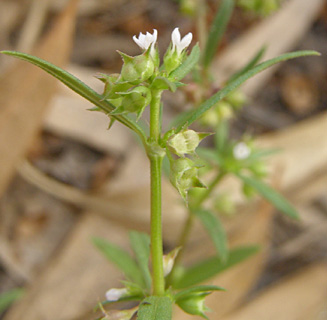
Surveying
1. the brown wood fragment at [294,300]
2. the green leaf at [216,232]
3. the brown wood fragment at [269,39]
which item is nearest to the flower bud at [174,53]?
the green leaf at [216,232]

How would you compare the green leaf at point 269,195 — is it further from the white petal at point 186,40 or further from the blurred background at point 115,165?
the white petal at point 186,40

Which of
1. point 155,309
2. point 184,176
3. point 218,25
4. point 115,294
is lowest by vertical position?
point 155,309

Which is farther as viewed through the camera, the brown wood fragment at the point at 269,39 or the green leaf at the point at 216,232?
the brown wood fragment at the point at 269,39

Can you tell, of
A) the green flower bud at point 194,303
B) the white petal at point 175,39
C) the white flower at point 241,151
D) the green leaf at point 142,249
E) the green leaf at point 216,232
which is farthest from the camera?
the white flower at point 241,151

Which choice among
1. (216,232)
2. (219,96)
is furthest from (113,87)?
(216,232)

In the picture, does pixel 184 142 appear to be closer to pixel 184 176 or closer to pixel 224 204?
pixel 184 176

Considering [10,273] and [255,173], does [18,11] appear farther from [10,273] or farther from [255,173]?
[255,173]
